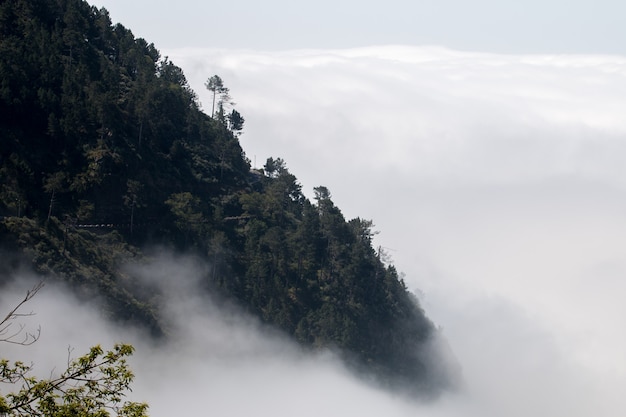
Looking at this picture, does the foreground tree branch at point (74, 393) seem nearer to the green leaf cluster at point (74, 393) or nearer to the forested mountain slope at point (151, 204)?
the green leaf cluster at point (74, 393)

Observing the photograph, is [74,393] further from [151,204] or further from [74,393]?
[151,204]

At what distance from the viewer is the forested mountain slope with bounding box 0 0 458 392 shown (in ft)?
281

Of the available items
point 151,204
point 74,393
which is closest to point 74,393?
point 74,393

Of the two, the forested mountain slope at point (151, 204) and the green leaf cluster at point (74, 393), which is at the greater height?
the forested mountain slope at point (151, 204)

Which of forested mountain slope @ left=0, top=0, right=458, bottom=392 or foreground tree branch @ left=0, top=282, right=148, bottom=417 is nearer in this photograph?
foreground tree branch @ left=0, top=282, right=148, bottom=417

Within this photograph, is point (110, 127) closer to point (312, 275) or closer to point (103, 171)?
point (103, 171)

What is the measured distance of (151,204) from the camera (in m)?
97.2

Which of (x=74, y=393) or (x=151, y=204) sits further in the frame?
(x=151, y=204)


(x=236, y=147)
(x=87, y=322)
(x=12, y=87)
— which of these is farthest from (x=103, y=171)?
(x=236, y=147)

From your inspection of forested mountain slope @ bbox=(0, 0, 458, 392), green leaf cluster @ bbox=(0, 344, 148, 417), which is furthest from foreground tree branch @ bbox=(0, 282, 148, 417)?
forested mountain slope @ bbox=(0, 0, 458, 392)

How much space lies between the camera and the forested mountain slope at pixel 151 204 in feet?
281

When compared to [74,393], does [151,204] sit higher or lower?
higher

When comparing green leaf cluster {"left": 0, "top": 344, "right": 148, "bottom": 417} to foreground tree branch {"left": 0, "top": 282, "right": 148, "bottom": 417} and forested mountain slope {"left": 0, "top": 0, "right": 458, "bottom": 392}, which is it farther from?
forested mountain slope {"left": 0, "top": 0, "right": 458, "bottom": 392}

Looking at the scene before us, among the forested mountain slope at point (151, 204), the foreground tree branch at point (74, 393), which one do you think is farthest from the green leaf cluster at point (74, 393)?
the forested mountain slope at point (151, 204)
